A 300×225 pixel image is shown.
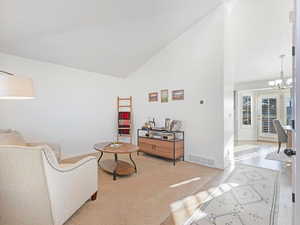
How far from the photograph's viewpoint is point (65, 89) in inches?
154

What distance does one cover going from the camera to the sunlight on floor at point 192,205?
1.73 meters

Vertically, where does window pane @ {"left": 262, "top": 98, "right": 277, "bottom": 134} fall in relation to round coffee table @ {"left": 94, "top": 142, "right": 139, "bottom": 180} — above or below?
above

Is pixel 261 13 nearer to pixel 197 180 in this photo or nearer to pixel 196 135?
pixel 196 135

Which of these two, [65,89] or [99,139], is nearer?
[65,89]

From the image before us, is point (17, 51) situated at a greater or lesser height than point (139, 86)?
greater

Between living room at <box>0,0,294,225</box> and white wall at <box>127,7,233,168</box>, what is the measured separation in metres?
0.02

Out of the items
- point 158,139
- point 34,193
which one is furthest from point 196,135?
point 34,193

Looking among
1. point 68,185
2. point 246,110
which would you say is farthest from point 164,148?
point 246,110

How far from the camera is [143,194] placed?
223cm

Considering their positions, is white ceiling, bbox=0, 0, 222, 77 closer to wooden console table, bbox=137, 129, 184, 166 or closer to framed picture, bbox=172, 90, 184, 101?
framed picture, bbox=172, 90, 184, 101

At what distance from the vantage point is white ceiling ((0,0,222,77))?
238cm

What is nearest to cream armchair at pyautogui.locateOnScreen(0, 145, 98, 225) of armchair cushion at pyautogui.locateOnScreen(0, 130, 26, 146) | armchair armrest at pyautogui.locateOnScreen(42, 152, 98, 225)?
armchair armrest at pyautogui.locateOnScreen(42, 152, 98, 225)

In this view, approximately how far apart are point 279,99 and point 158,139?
5.31 metres

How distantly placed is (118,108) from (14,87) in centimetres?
351
